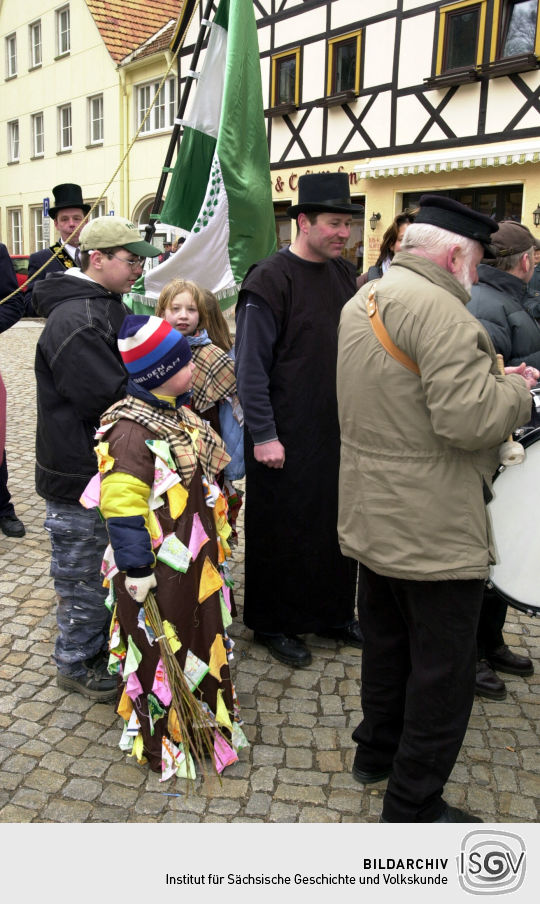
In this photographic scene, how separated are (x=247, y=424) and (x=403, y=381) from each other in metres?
1.28

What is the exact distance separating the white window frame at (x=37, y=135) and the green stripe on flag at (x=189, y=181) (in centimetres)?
2411

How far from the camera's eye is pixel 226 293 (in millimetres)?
4090

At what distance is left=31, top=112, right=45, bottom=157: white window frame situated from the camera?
25500 mm

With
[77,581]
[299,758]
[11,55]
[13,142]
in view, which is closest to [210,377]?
[77,581]

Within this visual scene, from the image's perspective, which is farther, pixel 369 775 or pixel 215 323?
pixel 215 323

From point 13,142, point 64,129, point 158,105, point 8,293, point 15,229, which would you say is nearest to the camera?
point 8,293

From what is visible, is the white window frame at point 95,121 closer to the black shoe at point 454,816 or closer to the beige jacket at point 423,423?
the beige jacket at point 423,423

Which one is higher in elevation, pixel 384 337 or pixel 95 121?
pixel 95 121

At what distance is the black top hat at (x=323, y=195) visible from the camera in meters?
3.03

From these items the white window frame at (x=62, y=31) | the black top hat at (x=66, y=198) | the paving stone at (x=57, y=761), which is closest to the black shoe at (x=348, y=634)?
the paving stone at (x=57, y=761)

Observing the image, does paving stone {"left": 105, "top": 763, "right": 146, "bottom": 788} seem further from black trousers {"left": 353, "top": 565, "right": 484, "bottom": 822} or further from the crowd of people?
black trousers {"left": 353, "top": 565, "right": 484, "bottom": 822}

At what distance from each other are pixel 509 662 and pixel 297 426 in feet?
4.64

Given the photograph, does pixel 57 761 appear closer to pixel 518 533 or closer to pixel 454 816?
pixel 454 816

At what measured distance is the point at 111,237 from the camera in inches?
113
